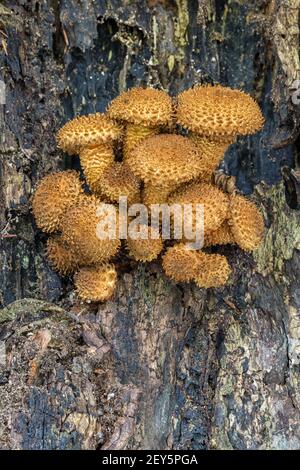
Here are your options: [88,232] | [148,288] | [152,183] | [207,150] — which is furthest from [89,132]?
[148,288]

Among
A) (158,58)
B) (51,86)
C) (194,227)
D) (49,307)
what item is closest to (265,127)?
(158,58)

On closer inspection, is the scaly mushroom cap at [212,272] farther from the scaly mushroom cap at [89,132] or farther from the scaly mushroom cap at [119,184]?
the scaly mushroom cap at [89,132]

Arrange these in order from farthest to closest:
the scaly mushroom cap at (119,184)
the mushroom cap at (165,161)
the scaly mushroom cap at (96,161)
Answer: the scaly mushroom cap at (96,161)
the scaly mushroom cap at (119,184)
the mushroom cap at (165,161)

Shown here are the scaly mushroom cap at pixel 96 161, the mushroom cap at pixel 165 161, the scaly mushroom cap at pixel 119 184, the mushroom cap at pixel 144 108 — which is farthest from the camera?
the scaly mushroom cap at pixel 96 161

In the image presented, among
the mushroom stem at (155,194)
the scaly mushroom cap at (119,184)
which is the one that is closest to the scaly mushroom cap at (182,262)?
the mushroom stem at (155,194)

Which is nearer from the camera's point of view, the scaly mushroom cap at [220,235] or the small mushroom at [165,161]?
the small mushroom at [165,161]

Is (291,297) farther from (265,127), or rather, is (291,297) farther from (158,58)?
(158,58)

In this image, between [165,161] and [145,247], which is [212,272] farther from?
[165,161]
